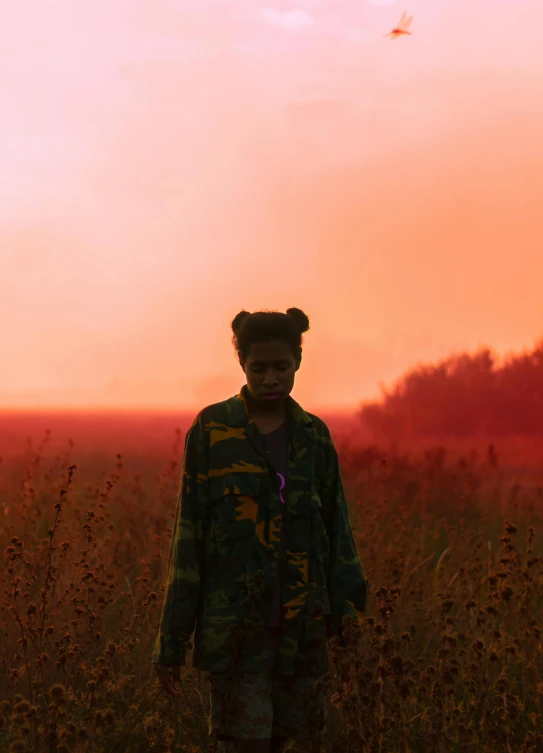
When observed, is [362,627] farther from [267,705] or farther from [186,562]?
[186,562]

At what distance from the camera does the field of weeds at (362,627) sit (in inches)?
128

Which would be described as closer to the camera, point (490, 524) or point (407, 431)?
point (490, 524)

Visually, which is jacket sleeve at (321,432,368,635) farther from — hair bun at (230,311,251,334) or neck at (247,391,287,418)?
hair bun at (230,311,251,334)

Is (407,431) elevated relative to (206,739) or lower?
elevated

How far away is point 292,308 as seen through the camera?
11.9 ft

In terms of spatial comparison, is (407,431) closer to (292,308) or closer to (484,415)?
(484,415)

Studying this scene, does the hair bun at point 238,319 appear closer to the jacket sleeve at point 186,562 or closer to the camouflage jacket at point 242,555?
the camouflage jacket at point 242,555

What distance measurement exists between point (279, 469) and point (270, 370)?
1.28 feet

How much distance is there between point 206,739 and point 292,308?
6.56 feet

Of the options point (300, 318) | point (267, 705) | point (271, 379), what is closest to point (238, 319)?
point (300, 318)

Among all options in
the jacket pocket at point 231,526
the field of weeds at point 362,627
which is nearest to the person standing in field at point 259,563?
→ the jacket pocket at point 231,526

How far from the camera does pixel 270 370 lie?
339cm

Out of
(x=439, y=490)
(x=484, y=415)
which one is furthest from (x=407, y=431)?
(x=439, y=490)

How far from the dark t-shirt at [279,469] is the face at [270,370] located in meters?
0.14
